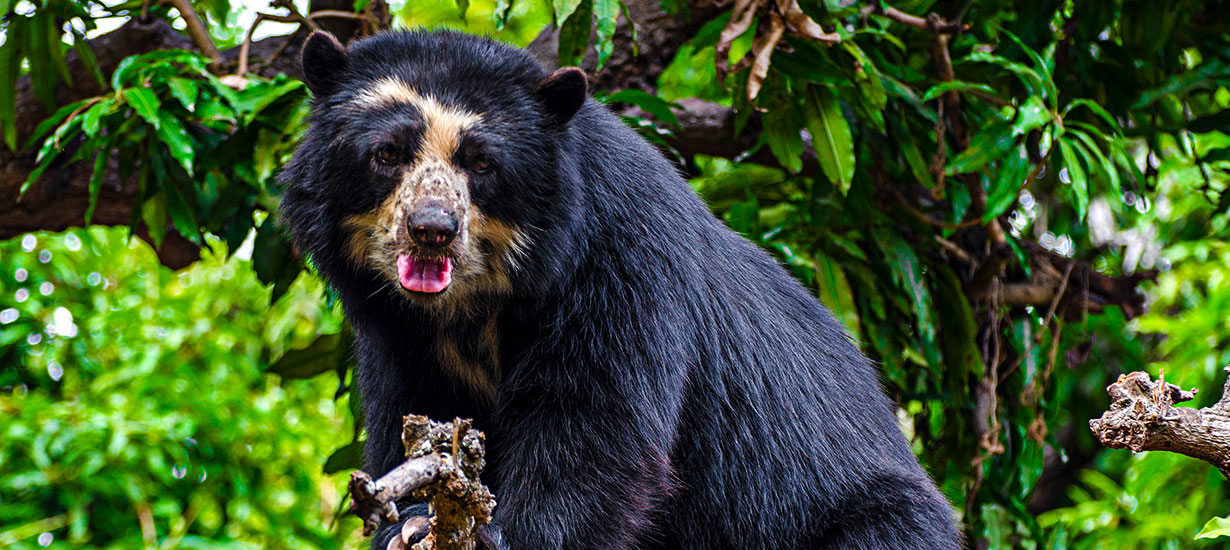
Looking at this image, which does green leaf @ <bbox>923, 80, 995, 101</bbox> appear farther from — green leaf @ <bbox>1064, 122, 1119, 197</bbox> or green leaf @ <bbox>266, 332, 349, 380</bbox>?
green leaf @ <bbox>266, 332, 349, 380</bbox>

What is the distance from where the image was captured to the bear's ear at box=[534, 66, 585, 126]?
2.77 metres

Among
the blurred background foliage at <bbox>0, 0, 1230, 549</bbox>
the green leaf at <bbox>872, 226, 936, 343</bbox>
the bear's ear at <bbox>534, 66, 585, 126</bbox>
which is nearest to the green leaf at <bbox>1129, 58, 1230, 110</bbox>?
the blurred background foliage at <bbox>0, 0, 1230, 549</bbox>

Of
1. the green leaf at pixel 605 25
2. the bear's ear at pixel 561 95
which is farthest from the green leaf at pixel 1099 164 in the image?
the bear's ear at pixel 561 95

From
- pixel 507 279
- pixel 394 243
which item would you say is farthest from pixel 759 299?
pixel 394 243

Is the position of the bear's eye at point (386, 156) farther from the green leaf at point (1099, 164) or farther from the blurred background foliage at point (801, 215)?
the green leaf at point (1099, 164)

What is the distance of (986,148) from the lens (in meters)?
3.87

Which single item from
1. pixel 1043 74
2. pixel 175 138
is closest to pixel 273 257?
pixel 175 138

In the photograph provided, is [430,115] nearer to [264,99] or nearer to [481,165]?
[481,165]

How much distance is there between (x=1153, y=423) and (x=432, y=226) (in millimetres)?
1474

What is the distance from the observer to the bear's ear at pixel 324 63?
2836 millimetres

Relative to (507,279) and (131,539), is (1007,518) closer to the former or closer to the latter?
(507,279)

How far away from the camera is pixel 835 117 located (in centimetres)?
406

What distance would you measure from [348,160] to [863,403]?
1614 mm

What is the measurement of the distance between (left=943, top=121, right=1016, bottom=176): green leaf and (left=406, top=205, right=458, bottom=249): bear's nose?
6.57ft
